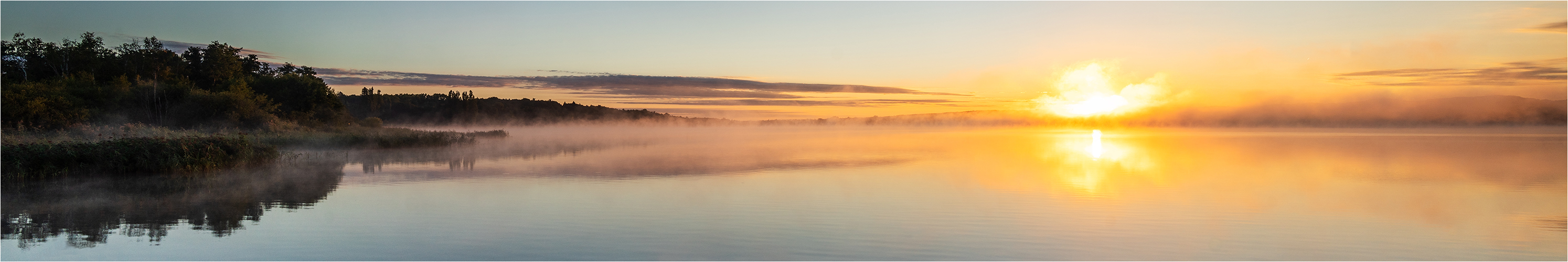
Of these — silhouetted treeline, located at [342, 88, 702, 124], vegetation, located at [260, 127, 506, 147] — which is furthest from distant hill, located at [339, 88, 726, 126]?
vegetation, located at [260, 127, 506, 147]

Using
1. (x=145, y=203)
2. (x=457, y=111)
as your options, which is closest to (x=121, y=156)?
(x=145, y=203)

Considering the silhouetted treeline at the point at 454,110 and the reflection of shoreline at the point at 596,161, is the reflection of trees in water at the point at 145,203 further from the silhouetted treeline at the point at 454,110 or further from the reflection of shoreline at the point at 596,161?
the silhouetted treeline at the point at 454,110

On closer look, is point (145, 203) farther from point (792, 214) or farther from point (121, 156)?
point (792, 214)

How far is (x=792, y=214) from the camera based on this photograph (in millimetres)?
11469

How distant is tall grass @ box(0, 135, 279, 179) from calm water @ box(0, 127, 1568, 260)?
0.92 m

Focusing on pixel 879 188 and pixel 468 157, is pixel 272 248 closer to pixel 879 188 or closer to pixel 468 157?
pixel 879 188

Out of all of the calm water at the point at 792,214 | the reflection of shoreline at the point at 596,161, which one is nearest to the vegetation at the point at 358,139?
the reflection of shoreline at the point at 596,161

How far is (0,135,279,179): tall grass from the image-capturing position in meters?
15.9

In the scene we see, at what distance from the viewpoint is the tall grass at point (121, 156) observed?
1588 cm

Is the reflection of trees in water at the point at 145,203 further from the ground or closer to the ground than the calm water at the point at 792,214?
closer to the ground

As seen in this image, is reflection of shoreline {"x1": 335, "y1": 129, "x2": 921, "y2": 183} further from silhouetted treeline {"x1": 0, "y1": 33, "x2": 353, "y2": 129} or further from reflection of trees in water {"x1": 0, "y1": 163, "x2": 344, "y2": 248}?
silhouetted treeline {"x1": 0, "y1": 33, "x2": 353, "y2": 129}

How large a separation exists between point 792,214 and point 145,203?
33.4 feet

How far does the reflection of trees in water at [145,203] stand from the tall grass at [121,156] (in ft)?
2.63

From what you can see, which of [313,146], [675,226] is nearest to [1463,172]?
[675,226]
